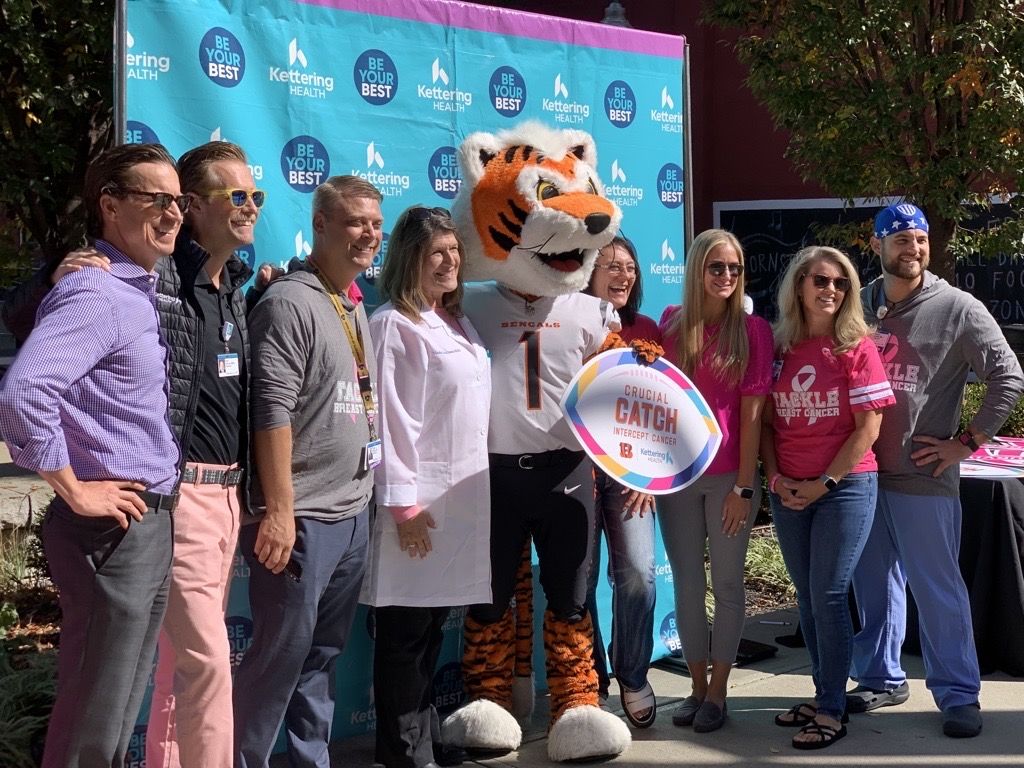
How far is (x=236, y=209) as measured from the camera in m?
3.55

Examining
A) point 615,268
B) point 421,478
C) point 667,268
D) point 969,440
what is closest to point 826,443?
point 969,440

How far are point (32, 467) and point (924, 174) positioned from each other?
6.62 meters

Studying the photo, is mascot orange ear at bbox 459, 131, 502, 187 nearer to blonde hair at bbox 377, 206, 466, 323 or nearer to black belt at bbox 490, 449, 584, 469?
blonde hair at bbox 377, 206, 466, 323

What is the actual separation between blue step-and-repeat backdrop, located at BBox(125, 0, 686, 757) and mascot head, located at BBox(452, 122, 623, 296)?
0.42m

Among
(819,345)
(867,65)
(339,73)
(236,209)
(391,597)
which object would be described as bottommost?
(391,597)

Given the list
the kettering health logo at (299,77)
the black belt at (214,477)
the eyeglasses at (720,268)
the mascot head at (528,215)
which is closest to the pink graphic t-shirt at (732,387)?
the eyeglasses at (720,268)

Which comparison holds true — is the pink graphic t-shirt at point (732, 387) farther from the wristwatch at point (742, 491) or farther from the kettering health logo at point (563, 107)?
the kettering health logo at point (563, 107)

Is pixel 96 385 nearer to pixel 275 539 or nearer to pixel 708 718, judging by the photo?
pixel 275 539

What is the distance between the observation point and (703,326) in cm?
484

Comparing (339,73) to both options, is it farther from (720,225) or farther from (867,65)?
(720,225)

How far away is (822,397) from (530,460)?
3.90ft

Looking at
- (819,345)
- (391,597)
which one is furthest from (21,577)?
(819,345)

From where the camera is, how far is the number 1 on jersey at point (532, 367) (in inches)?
178

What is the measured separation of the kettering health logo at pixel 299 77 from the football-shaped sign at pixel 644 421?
4.79ft
